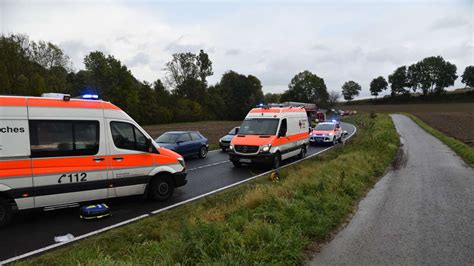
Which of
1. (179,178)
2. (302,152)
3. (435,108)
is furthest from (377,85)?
(179,178)

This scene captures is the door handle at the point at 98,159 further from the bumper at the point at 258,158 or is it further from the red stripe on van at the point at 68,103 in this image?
the bumper at the point at 258,158

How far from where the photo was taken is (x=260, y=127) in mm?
14539

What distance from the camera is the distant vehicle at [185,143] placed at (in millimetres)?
15883

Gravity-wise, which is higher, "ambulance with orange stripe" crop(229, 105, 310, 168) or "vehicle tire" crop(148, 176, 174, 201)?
"ambulance with orange stripe" crop(229, 105, 310, 168)

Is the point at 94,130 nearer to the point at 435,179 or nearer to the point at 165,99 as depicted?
the point at 435,179

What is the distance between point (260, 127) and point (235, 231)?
9.28 m

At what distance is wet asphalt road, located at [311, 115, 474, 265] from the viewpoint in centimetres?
520

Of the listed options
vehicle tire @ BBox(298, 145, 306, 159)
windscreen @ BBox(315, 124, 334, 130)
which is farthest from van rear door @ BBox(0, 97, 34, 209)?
windscreen @ BBox(315, 124, 334, 130)

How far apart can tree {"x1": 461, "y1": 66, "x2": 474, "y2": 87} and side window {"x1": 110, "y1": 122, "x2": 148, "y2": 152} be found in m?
154

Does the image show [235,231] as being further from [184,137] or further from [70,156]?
[184,137]

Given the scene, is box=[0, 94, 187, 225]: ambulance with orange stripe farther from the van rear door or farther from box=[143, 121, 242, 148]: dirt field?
box=[143, 121, 242, 148]: dirt field

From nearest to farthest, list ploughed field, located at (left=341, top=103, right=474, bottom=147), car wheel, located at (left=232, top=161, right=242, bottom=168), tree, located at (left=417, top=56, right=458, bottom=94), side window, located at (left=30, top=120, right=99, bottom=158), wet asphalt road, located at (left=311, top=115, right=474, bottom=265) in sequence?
wet asphalt road, located at (left=311, top=115, right=474, bottom=265) → side window, located at (left=30, top=120, right=99, bottom=158) → car wheel, located at (left=232, top=161, right=242, bottom=168) → ploughed field, located at (left=341, top=103, right=474, bottom=147) → tree, located at (left=417, top=56, right=458, bottom=94)

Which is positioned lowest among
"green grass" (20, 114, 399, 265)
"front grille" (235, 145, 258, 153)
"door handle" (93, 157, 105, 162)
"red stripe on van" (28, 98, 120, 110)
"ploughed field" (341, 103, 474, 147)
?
"ploughed field" (341, 103, 474, 147)

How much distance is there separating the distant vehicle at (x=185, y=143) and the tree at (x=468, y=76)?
14655cm
